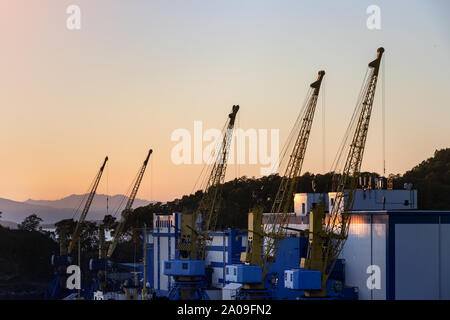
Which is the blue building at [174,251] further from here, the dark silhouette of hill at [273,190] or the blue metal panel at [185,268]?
the dark silhouette of hill at [273,190]

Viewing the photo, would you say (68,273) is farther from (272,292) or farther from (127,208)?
(272,292)

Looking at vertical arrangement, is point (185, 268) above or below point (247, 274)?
below

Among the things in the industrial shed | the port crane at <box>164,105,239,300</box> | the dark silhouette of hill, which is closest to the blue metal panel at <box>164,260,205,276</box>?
the port crane at <box>164,105,239,300</box>

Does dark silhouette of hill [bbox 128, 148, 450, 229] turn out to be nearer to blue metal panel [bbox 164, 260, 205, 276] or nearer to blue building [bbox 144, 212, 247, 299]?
blue building [bbox 144, 212, 247, 299]

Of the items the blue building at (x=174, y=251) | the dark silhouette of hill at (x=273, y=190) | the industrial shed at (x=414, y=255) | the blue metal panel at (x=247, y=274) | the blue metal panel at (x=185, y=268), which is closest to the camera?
the industrial shed at (x=414, y=255)

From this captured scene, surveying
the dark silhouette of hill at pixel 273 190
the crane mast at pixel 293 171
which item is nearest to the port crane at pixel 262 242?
the crane mast at pixel 293 171

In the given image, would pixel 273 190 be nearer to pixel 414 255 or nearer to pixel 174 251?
pixel 174 251

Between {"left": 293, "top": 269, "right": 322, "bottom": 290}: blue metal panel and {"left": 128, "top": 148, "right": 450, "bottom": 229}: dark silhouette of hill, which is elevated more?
{"left": 128, "top": 148, "right": 450, "bottom": 229}: dark silhouette of hill

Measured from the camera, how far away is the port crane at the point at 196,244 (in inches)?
4461

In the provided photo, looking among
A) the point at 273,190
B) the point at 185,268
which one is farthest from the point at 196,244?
the point at 273,190

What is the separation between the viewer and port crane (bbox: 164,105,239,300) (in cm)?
11331

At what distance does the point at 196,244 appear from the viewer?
119562 mm

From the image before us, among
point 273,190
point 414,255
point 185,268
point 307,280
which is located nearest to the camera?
point 307,280
